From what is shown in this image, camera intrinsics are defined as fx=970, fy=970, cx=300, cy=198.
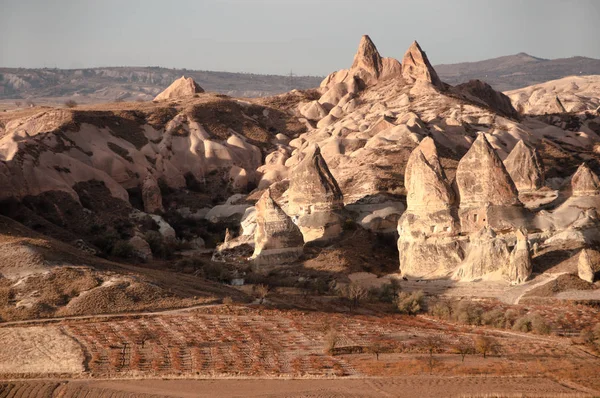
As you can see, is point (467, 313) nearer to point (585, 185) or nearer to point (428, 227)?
point (428, 227)

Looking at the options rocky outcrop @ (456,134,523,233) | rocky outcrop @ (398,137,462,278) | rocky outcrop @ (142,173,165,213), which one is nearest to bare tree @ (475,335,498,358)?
rocky outcrop @ (398,137,462,278)

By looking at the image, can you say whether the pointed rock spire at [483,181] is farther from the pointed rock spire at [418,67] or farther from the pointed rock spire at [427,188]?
the pointed rock spire at [418,67]

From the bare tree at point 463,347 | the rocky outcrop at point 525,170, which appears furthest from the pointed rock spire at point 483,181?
the bare tree at point 463,347

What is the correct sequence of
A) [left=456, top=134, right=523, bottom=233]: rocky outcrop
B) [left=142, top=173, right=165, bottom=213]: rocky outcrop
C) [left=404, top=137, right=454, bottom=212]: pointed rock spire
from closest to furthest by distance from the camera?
[left=456, top=134, right=523, bottom=233]: rocky outcrop, [left=404, top=137, right=454, bottom=212]: pointed rock spire, [left=142, top=173, right=165, bottom=213]: rocky outcrop

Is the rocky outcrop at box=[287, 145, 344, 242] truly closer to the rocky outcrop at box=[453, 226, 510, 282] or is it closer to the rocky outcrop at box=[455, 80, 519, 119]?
the rocky outcrop at box=[453, 226, 510, 282]

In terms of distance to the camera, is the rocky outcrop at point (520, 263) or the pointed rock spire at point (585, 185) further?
the pointed rock spire at point (585, 185)

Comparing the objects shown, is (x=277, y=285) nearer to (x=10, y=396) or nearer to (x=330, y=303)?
(x=330, y=303)
